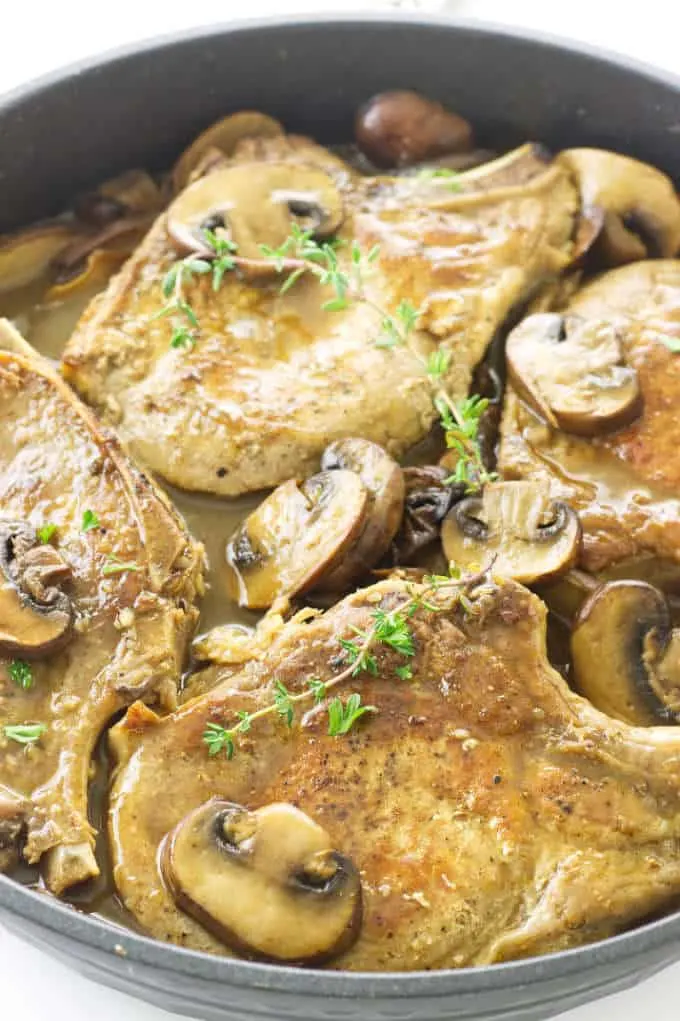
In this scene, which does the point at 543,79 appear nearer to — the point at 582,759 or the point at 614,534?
the point at 614,534

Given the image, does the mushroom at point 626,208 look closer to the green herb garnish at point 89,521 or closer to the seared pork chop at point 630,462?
the seared pork chop at point 630,462

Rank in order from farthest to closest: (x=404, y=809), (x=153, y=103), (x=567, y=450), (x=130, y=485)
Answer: (x=153, y=103), (x=567, y=450), (x=130, y=485), (x=404, y=809)

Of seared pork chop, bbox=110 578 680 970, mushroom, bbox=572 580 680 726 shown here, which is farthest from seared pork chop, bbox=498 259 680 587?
seared pork chop, bbox=110 578 680 970

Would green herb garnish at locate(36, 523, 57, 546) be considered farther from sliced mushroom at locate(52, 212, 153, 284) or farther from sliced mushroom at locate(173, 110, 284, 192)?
sliced mushroom at locate(173, 110, 284, 192)

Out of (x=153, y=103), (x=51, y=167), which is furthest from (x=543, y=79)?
(x=51, y=167)

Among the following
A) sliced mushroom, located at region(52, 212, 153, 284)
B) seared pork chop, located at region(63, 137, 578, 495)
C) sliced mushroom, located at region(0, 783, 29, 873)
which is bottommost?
sliced mushroom, located at region(0, 783, 29, 873)

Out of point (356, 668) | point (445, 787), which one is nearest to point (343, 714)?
point (356, 668)
